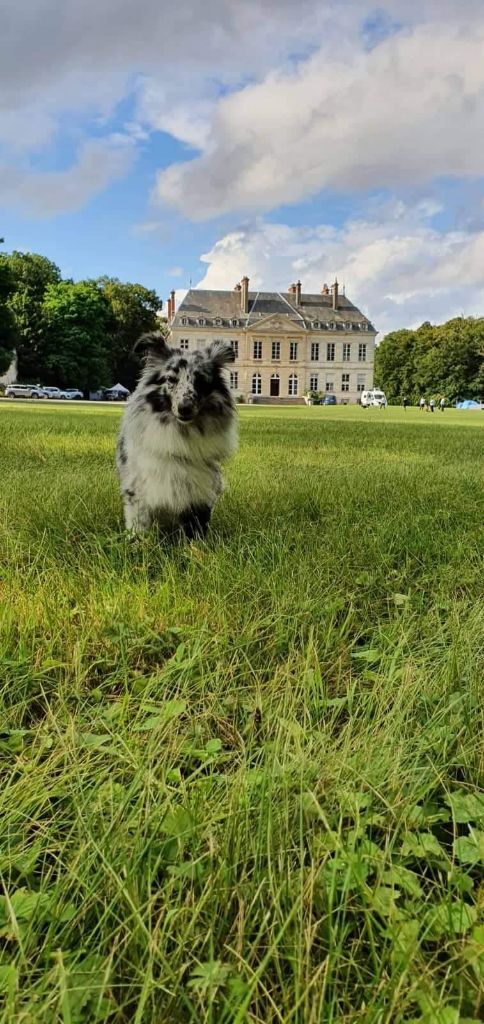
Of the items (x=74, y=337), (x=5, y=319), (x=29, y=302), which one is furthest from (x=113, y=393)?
(x=5, y=319)

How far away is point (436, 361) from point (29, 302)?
150ft

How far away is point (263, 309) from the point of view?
7781cm

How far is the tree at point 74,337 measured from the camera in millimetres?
48625

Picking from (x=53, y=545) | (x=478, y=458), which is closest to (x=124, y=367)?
(x=478, y=458)

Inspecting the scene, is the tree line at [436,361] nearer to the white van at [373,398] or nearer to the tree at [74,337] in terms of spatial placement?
the white van at [373,398]

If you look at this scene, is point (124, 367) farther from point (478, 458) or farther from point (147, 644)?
point (147, 644)

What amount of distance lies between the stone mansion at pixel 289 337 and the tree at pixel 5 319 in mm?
36800

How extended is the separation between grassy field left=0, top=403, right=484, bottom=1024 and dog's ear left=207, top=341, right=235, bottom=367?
3.94 ft

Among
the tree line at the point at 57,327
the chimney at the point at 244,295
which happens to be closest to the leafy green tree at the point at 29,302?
the tree line at the point at 57,327

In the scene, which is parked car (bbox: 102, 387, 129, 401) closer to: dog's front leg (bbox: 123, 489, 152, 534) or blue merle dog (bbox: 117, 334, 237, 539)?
blue merle dog (bbox: 117, 334, 237, 539)

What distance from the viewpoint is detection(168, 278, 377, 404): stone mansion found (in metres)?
74.9

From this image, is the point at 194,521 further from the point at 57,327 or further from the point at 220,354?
the point at 57,327

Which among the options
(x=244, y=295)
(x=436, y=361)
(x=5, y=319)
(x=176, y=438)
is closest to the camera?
(x=176, y=438)

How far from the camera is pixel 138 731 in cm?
140
